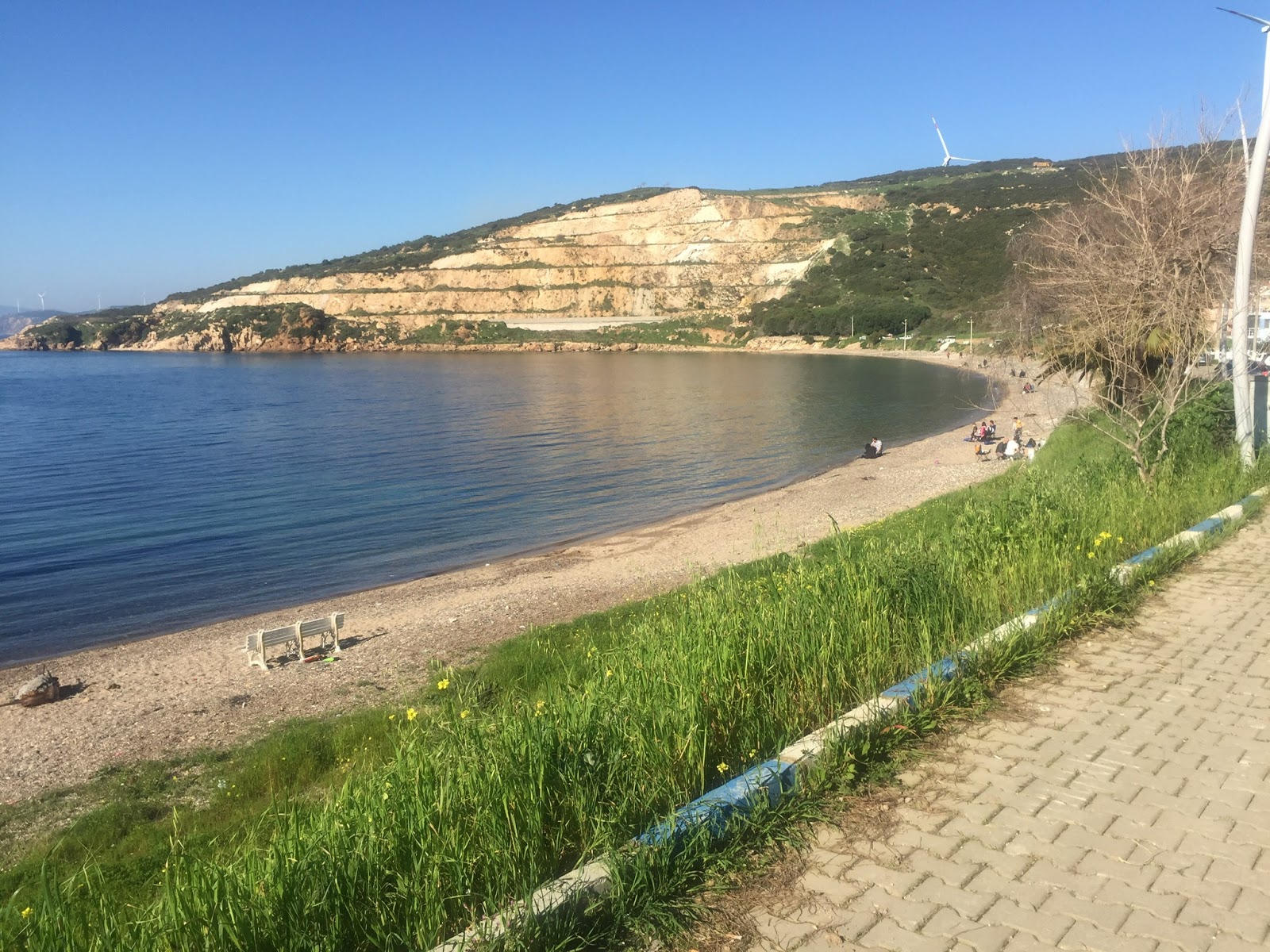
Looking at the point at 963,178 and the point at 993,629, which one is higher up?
the point at 963,178

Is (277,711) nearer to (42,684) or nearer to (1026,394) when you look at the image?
(42,684)

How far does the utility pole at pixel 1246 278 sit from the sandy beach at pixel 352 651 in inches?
146

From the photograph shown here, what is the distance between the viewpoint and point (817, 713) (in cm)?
496

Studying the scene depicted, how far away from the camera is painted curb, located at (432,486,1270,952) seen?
312cm

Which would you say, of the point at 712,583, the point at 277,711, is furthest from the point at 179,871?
the point at 277,711

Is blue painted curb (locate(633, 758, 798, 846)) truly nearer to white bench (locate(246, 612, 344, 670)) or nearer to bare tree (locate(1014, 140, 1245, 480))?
bare tree (locate(1014, 140, 1245, 480))

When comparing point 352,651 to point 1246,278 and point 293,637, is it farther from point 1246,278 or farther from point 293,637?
point 1246,278

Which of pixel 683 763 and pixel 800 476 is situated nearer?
pixel 683 763

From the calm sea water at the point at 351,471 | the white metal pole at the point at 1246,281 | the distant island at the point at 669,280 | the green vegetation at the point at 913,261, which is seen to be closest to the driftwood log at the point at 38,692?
the calm sea water at the point at 351,471

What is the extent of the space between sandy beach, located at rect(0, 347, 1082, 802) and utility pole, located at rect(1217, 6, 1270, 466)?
3720 millimetres

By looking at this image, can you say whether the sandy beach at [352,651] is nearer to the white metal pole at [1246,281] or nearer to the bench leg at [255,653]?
the bench leg at [255,653]

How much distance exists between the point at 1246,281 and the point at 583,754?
10335mm

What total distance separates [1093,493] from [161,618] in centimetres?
1414

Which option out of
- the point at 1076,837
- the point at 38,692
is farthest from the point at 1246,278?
the point at 38,692
